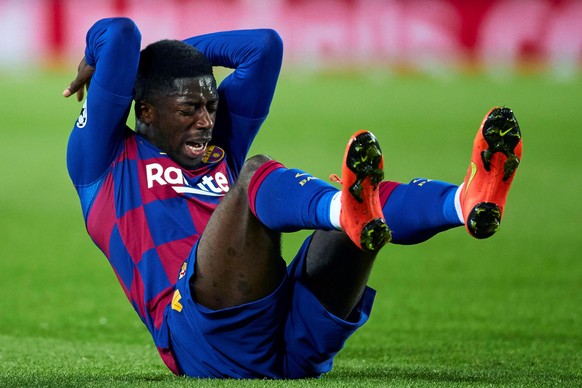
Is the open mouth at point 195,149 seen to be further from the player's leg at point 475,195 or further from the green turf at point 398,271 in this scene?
the player's leg at point 475,195

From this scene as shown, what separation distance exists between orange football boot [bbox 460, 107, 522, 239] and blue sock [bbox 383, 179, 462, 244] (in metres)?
0.09

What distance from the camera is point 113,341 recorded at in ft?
20.1

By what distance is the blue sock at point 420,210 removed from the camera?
140 inches

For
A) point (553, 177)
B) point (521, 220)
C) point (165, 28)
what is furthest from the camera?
point (165, 28)

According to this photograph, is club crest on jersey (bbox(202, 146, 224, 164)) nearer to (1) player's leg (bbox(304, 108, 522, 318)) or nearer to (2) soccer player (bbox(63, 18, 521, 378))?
(2) soccer player (bbox(63, 18, 521, 378))

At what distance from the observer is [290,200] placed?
11.8 feet

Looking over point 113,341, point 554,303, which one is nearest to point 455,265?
point 554,303

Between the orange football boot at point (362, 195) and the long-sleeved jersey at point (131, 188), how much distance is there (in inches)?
39.5

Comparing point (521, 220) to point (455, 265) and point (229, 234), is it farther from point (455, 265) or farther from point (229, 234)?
point (229, 234)

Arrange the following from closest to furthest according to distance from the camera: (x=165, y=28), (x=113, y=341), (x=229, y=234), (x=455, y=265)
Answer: (x=229, y=234) < (x=113, y=341) < (x=455, y=265) < (x=165, y=28)

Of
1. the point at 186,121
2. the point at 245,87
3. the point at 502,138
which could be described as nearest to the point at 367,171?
the point at 502,138

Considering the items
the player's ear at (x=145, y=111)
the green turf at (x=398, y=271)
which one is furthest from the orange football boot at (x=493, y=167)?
the player's ear at (x=145, y=111)

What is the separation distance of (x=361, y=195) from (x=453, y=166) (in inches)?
403

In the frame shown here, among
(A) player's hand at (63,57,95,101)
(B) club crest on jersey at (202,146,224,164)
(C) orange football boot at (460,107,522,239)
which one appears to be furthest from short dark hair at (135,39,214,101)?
(C) orange football boot at (460,107,522,239)
